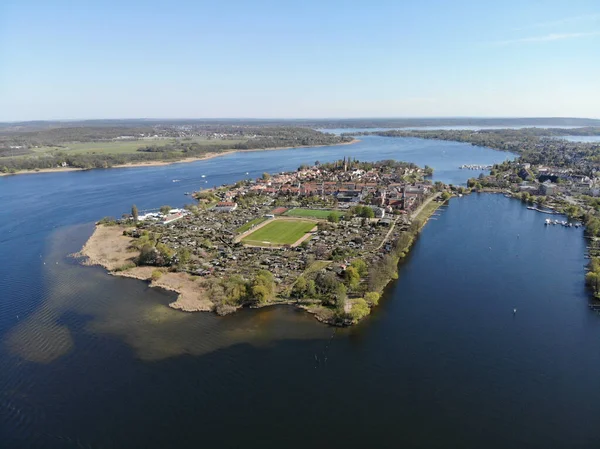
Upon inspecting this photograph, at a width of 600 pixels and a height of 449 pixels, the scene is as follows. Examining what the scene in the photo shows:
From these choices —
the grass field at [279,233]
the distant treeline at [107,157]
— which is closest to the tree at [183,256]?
the grass field at [279,233]

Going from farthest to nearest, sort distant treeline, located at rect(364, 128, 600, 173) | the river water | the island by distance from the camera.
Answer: distant treeline, located at rect(364, 128, 600, 173)
the island
the river water

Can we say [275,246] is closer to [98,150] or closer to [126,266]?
[126,266]

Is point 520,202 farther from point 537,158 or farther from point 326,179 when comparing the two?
point 537,158

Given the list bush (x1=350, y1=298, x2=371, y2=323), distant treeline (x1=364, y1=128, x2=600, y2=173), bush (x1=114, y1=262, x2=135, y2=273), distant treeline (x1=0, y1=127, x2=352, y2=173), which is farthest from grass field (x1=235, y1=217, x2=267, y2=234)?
distant treeline (x1=364, y1=128, x2=600, y2=173)

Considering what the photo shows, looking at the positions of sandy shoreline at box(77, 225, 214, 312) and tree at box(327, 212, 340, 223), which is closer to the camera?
sandy shoreline at box(77, 225, 214, 312)

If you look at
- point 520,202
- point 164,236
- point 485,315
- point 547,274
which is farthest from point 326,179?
point 485,315

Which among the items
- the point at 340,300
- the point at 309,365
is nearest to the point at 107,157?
the point at 340,300

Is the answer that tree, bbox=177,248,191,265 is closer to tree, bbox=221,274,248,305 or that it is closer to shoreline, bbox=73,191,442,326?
shoreline, bbox=73,191,442,326

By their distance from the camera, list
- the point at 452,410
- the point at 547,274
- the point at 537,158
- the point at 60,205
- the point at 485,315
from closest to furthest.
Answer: the point at 452,410, the point at 485,315, the point at 547,274, the point at 60,205, the point at 537,158
